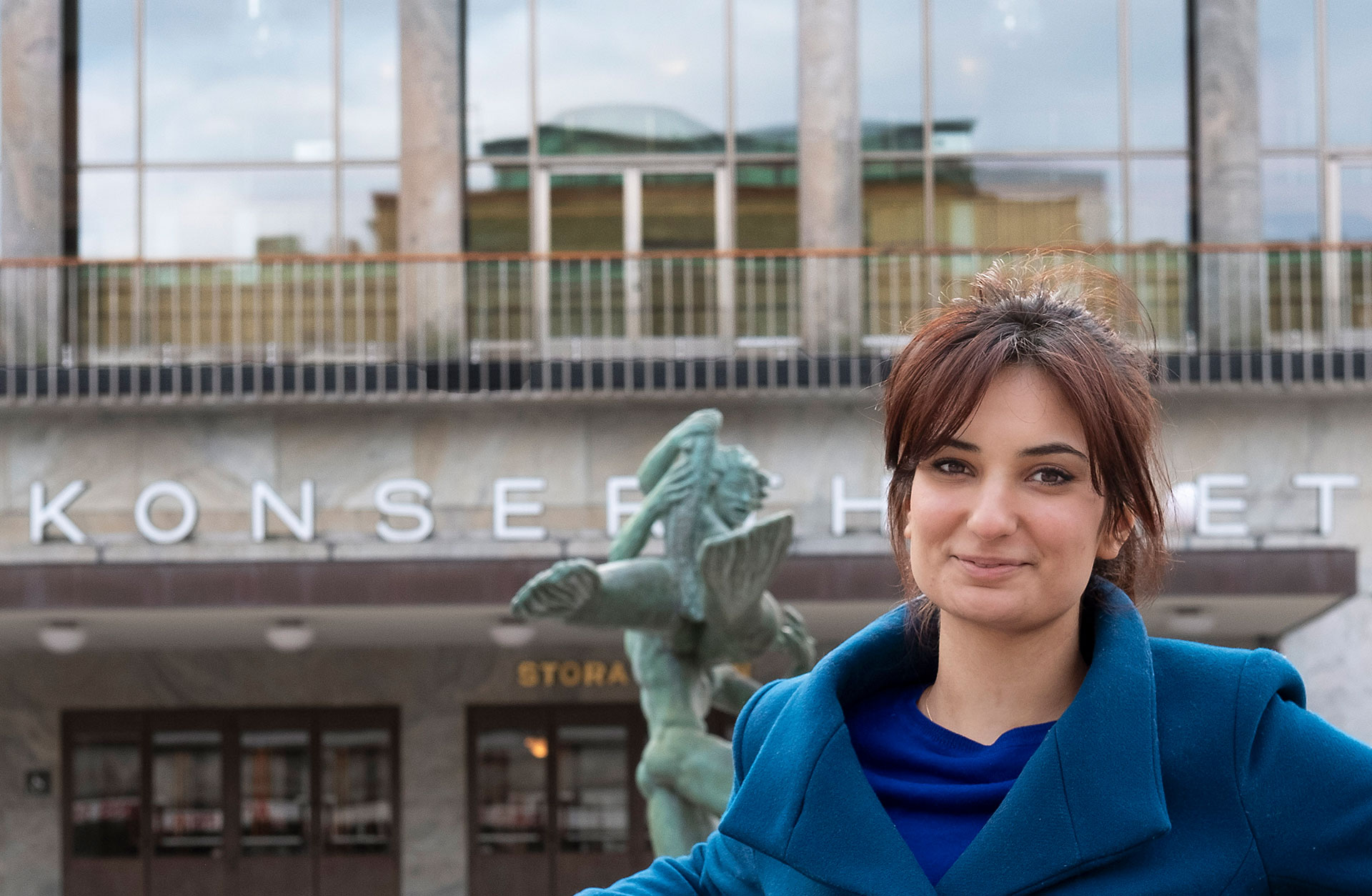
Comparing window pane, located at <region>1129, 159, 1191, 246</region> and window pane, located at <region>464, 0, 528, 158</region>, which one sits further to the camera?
window pane, located at <region>464, 0, 528, 158</region>

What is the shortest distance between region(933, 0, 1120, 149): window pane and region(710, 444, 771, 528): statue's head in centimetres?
1009

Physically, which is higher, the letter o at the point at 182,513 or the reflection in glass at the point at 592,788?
the letter o at the point at 182,513

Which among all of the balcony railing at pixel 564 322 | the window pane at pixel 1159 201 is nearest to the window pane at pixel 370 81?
the balcony railing at pixel 564 322

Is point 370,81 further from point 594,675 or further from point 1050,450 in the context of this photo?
point 1050,450

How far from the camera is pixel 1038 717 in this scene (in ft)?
5.53

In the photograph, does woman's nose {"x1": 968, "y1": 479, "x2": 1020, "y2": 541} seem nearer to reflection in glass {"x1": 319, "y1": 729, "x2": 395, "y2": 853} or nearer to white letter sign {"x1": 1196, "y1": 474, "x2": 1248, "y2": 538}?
white letter sign {"x1": 1196, "y1": 474, "x2": 1248, "y2": 538}

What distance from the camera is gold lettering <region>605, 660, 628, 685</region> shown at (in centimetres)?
1609

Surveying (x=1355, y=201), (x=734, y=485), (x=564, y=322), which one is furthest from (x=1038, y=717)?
(x=1355, y=201)

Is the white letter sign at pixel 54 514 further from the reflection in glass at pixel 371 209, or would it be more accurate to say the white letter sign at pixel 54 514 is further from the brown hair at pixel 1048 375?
the brown hair at pixel 1048 375

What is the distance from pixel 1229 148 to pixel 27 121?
34.0ft

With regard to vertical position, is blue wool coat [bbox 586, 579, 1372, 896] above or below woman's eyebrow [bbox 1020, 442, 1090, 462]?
below

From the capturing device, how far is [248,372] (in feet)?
48.5

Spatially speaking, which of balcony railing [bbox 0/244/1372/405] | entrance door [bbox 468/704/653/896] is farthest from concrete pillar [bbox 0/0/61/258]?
entrance door [bbox 468/704/653/896]

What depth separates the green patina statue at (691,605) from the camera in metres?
6.19
